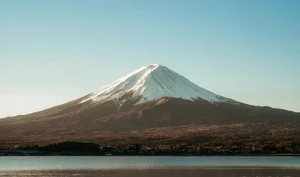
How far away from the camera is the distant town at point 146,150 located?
11306 centimetres

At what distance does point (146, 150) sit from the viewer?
11544cm

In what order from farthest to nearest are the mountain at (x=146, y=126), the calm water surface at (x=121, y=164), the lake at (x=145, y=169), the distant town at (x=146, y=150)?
1. the mountain at (x=146, y=126)
2. the distant town at (x=146, y=150)
3. the calm water surface at (x=121, y=164)
4. the lake at (x=145, y=169)

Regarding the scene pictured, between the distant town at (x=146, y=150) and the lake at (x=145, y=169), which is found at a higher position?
the distant town at (x=146, y=150)

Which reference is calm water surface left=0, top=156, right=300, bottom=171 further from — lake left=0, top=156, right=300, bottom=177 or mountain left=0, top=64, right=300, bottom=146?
mountain left=0, top=64, right=300, bottom=146

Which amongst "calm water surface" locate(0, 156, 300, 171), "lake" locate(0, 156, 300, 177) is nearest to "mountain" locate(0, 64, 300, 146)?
"calm water surface" locate(0, 156, 300, 171)

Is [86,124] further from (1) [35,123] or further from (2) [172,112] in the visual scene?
(2) [172,112]

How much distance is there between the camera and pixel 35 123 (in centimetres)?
18925

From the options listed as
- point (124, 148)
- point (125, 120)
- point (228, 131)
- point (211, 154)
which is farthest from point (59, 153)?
point (125, 120)

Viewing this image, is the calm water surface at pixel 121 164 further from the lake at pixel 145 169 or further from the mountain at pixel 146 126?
the mountain at pixel 146 126

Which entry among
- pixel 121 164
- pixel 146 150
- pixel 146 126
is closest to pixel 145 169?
pixel 121 164

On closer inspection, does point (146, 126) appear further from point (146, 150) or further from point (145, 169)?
point (145, 169)

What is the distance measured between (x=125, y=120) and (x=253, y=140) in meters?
65.4

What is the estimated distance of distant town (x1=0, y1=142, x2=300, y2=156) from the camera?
11306 centimetres

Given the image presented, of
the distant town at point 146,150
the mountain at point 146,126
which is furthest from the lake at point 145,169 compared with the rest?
the mountain at point 146,126
